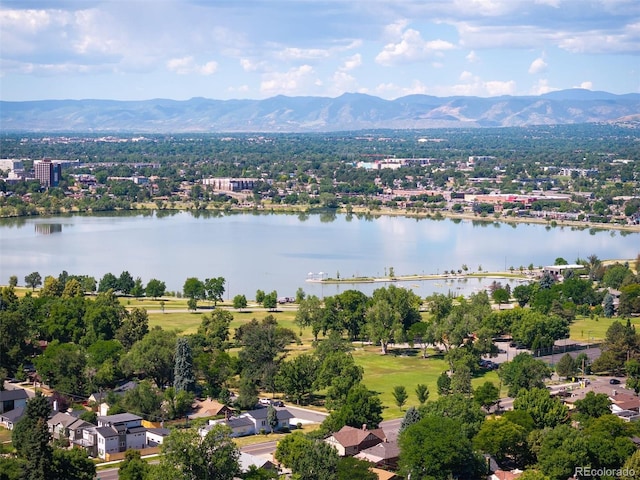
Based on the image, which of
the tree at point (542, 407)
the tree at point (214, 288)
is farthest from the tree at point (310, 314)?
the tree at point (542, 407)

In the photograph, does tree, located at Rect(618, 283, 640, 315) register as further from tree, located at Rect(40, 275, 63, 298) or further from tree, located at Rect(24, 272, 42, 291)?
tree, located at Rect(24, 272, 42, 291)

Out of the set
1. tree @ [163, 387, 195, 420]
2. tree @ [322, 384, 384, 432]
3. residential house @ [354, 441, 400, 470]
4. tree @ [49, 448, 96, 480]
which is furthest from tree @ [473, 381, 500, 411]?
tree @ [49, 448, 96, 480]

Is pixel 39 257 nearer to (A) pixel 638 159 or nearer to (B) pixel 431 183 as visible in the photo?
(B) pixel 431 183

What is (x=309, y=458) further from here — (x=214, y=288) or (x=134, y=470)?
(x=214, y=288)

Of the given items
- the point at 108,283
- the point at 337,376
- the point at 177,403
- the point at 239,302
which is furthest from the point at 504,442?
the point at 108,283

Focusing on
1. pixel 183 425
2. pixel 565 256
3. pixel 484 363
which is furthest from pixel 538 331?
pixel 565 256
